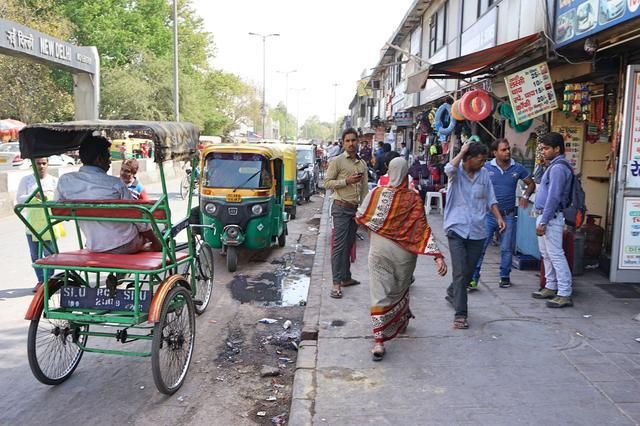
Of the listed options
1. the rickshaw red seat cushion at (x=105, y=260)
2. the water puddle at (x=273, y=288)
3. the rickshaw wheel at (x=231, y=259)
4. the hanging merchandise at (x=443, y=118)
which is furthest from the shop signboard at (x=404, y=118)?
the rickshaw red seat cushion at (x=105, y=260)

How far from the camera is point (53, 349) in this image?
4.71 m

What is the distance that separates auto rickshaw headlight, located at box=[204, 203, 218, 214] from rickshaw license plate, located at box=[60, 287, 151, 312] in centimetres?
456

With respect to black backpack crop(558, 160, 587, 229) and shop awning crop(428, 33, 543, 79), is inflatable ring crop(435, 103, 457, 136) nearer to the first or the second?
shop awning crop(428, 33, 543, 79)

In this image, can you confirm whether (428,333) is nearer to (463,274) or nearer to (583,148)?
(463,274)

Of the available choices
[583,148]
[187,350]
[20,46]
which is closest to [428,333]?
[187,350]

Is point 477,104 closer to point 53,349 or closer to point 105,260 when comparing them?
point 105,260

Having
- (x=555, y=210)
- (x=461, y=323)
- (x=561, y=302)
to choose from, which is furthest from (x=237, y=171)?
(x=561, y=302)

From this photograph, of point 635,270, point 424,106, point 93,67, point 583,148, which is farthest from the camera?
point 424,106

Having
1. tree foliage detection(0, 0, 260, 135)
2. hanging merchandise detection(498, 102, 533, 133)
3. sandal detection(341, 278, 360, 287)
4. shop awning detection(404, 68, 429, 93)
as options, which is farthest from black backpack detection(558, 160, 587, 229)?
tree foliage detection(0, 0, 260, 135)

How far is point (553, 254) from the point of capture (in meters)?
6.36

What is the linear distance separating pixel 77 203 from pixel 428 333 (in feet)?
10.9

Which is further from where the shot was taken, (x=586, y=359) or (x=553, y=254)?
(x=553, y=254)

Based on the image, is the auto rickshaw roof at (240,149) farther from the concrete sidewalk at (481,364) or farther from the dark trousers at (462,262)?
the dark trousers at (462,262)

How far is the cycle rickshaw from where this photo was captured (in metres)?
4.27
